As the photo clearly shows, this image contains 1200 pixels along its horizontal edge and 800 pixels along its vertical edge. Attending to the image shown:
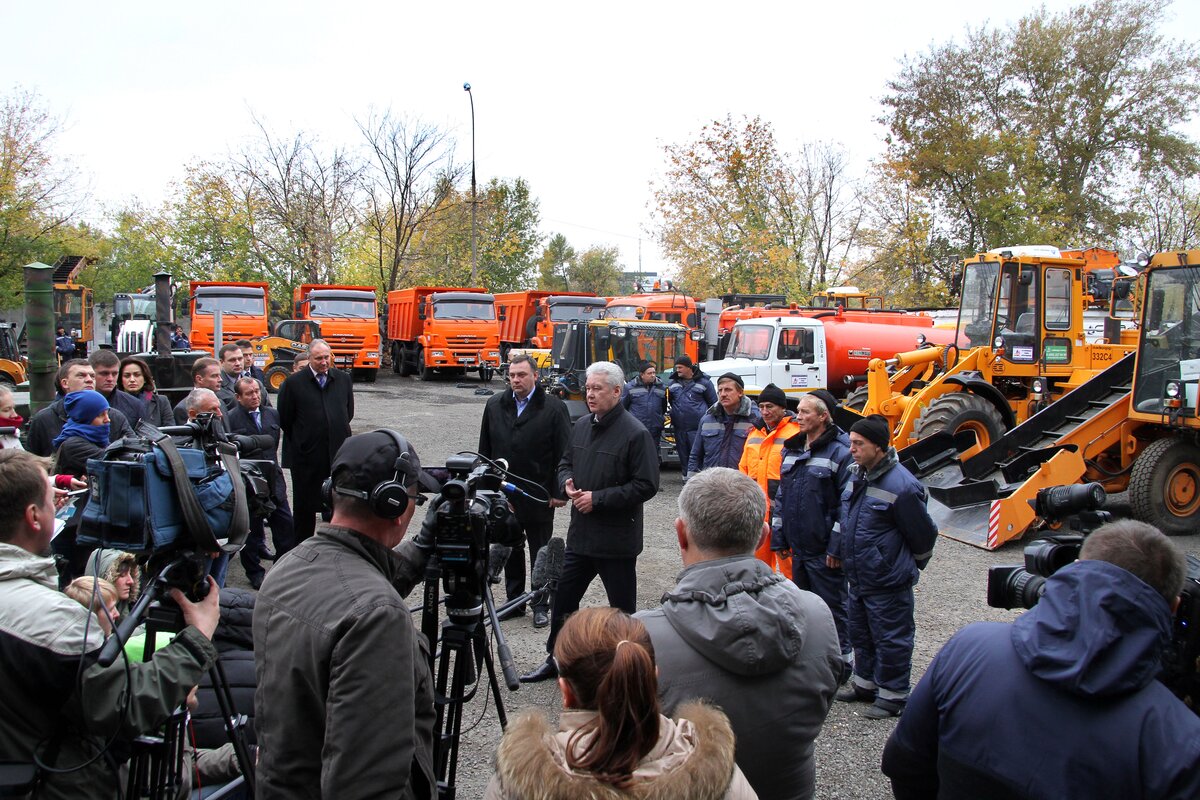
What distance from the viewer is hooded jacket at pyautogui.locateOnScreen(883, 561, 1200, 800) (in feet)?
6.09

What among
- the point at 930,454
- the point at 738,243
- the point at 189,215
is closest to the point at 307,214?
the point at 189,215

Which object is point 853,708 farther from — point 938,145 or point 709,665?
point 938,145

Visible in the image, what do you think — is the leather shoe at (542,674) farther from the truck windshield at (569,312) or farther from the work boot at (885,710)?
the truck windshield at (569,312)

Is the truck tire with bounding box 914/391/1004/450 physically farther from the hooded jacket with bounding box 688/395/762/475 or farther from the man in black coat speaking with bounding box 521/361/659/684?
the man in black coat speaking with bounding box 521/361/659/684

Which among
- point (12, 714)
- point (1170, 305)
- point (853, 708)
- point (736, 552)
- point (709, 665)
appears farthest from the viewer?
point (1170, 305)

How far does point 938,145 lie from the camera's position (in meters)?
28.9

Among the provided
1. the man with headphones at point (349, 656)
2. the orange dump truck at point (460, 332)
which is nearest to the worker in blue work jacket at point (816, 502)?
the man with headphones at point (349, 656)

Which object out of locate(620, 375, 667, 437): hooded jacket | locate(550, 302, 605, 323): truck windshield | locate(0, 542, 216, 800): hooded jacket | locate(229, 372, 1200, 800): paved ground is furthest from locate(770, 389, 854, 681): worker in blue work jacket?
locate(550, 302, 605, 323): truck windshield

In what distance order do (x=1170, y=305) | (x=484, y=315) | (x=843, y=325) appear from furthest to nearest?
1. (x=484, y=315)
2. (x=843, y=325)
3. (x=1170, y=305)

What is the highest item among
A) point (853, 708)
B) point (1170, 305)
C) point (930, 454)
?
point (1170, 305)

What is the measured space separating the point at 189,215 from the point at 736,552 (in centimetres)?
3865

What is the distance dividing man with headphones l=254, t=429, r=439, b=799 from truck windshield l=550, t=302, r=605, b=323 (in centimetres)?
2493

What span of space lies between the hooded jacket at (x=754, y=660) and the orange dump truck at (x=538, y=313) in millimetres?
22435

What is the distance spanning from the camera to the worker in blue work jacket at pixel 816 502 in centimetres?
521
